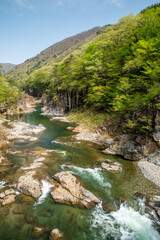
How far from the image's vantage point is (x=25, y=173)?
12.1m

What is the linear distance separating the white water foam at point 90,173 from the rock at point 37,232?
17.9 ft

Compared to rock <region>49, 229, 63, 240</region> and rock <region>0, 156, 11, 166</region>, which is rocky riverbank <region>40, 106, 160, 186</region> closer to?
rock <region>49, 229, 63, 240</region>

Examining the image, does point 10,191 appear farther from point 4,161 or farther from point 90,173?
point 90,173

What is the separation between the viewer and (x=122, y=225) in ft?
25.8

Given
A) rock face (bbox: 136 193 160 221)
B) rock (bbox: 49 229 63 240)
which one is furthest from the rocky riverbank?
rock (bbox: 49 229 63 240)

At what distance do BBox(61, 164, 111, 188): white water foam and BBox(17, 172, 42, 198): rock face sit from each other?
3.31 m

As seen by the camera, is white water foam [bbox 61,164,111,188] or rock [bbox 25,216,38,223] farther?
white water foam [bbox 61,164,111,188]

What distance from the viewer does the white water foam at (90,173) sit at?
11.5 metres

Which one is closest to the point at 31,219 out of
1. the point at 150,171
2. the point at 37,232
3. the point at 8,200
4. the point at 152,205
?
the point at 37,232

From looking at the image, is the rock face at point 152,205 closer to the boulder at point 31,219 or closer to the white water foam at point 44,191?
the white water foam at point 44,191

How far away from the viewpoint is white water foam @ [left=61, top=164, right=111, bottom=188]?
11502 mm

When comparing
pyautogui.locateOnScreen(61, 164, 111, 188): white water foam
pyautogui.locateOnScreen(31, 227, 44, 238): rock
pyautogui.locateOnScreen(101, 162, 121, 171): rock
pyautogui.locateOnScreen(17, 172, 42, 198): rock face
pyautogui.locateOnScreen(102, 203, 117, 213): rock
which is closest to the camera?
pyautogui.locateOnScreen(31, 227, 44, 238): rock

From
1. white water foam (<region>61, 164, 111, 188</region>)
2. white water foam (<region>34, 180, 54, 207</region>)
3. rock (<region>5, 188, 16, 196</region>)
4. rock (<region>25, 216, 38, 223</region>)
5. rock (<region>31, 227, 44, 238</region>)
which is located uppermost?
rock (<region>5, 188, 16, 196</region>)

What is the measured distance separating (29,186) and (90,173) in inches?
209
